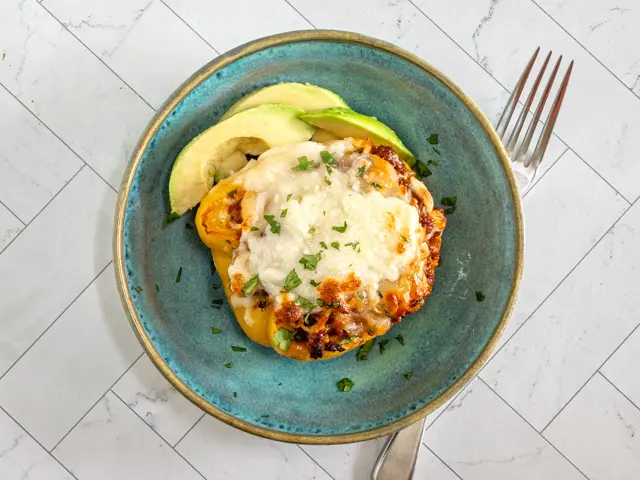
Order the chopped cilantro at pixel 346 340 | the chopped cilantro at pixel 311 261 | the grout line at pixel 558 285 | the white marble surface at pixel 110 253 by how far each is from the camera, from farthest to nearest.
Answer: the grout line at pixel 558 285
the white marble surface at pixel 110 253
the chopped cilantro at pixel 346 340
the chopped cilantro at pixel 311 261

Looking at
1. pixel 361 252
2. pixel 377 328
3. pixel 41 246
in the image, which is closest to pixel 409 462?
pixel 377 328

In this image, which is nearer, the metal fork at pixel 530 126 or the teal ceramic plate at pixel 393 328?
the teal ceramic plate at pixel 393 328

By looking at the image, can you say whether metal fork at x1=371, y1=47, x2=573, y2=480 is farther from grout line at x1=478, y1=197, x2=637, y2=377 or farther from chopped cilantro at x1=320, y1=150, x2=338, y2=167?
chopped cilantro at x1=320, y1=150, x2=338, y2=167

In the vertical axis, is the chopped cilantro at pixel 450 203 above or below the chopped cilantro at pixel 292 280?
above

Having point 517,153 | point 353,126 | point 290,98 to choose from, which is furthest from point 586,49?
point 290,98

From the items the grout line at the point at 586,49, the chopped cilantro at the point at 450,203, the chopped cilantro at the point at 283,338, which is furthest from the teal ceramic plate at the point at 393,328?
the grout line at the point at 586,49

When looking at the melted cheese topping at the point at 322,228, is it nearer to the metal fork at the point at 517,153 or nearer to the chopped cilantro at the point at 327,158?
the chopped cilantro at the point at 327,158

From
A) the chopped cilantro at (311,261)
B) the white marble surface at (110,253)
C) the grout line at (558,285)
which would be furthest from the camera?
the grout line at (558,285)
